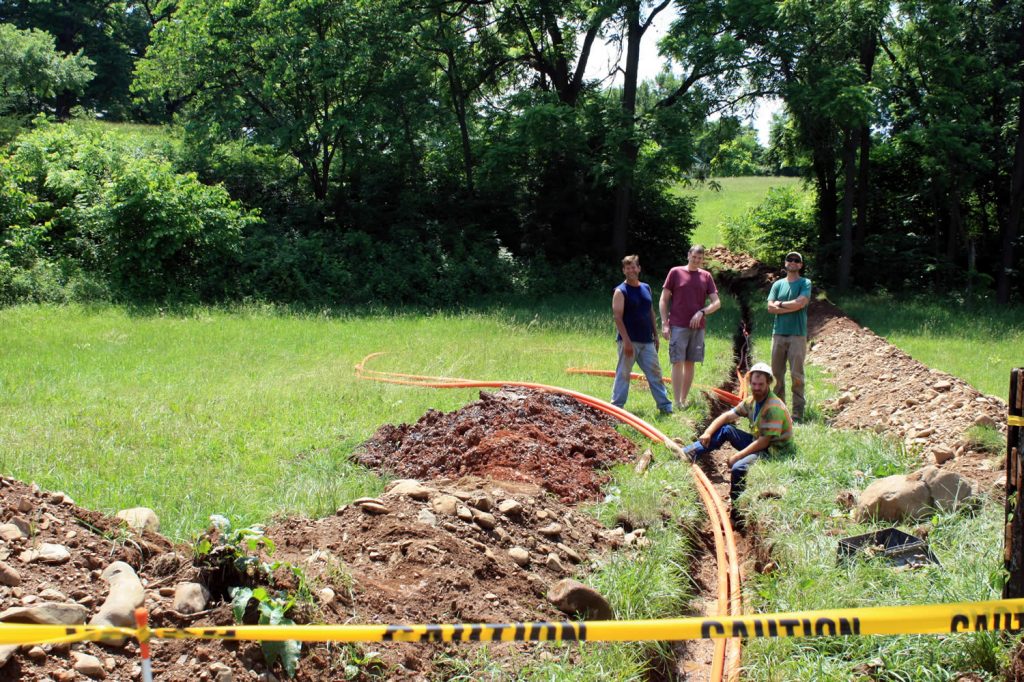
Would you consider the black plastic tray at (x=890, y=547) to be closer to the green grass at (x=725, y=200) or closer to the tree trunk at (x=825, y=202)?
the tree trunk at (x=825, y=202)

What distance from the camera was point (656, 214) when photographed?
86.8 ft

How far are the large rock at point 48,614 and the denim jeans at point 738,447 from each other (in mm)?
4966

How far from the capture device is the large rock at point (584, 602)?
15.5 feet

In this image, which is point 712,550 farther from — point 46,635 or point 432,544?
point 46,635

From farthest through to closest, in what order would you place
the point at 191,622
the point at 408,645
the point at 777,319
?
the point at 777,319 → the point at 408,645 → the point at 191,622

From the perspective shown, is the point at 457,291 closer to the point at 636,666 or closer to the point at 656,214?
the point at 656,214

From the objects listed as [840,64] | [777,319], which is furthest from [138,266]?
[840,64]

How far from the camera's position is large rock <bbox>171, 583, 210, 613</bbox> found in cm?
385

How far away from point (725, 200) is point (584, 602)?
42.7 m

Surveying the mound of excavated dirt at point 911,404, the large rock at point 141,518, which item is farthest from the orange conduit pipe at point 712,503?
the large rock at point 141,518

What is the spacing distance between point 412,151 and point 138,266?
9.23 metres

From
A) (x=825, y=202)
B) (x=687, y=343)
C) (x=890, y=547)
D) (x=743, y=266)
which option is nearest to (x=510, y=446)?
(x=687, y=343)

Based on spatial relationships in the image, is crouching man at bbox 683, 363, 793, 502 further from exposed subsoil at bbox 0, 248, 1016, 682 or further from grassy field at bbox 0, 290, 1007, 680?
exposed subsoil at bbox 0, 248, 1016, 682

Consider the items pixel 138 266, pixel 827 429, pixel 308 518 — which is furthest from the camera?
pixel 138 266
